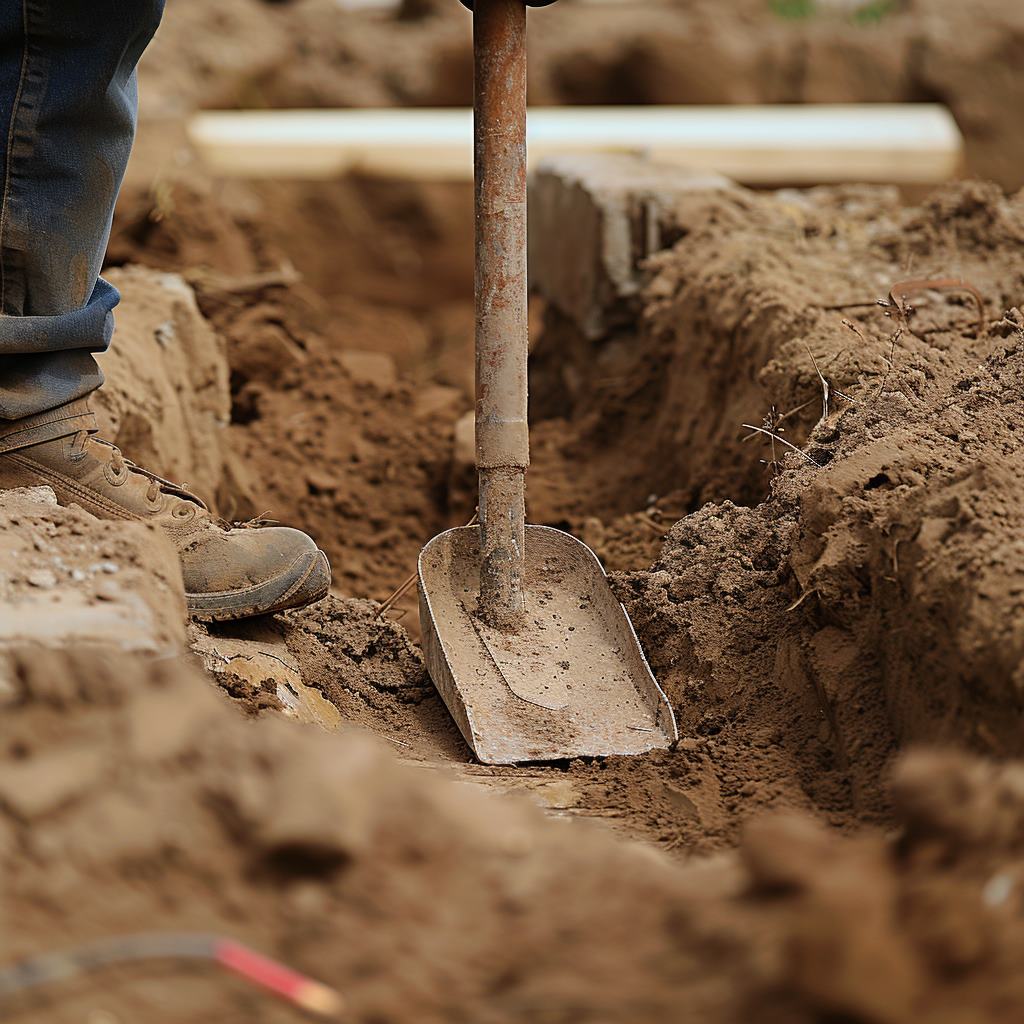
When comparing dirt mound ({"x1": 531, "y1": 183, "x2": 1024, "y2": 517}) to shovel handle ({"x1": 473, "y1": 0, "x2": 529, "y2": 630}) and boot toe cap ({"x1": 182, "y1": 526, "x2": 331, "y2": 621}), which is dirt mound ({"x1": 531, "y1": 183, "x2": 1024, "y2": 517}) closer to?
shovel handle ({"x1": 473, "y1": 0, "x2": 529, "y2": 630})

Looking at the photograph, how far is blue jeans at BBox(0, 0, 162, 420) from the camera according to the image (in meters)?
2.28

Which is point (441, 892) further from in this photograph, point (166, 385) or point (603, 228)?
point (603, 228)

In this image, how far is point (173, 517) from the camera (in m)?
2.55

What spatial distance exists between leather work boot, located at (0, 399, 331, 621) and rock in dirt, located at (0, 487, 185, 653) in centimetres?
26

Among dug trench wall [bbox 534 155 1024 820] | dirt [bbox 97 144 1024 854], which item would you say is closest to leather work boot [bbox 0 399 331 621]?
dirt [bbox 97 144 1024 854]

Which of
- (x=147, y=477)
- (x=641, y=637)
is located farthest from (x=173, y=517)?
(x=641, y=637)

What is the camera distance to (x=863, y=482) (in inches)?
89.5

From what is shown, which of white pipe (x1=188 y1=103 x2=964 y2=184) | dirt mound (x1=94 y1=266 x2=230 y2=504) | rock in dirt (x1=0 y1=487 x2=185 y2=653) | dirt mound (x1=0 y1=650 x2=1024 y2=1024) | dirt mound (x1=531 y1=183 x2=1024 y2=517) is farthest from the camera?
white pipe (x1=188 y1=103 x2=964 y2=184)

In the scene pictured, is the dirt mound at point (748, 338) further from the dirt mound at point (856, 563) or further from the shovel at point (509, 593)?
the shovel at point (509, 593)

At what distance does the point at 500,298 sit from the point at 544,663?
2.59 ft

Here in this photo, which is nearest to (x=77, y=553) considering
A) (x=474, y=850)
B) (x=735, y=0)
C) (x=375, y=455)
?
(x=474, y=850)

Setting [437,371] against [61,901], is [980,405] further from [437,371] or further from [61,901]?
[437,371]

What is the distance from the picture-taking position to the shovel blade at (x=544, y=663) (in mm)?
2434

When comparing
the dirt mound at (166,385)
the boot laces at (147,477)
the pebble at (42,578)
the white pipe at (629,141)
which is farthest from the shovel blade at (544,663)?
the white pipe at (629,141)
